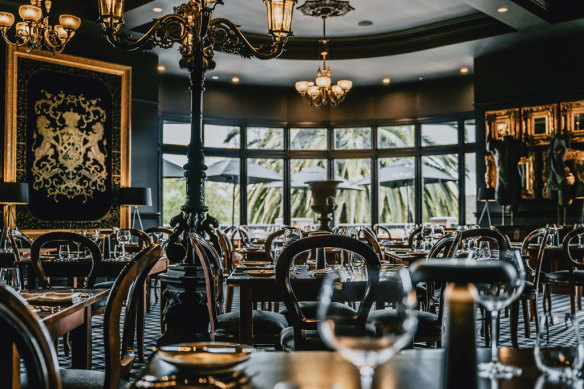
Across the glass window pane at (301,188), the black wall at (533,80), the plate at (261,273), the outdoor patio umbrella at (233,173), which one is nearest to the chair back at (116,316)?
the plate at (261,273)

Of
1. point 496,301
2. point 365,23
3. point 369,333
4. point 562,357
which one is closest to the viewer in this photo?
point 369,333

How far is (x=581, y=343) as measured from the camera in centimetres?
105

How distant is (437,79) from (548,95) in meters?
2.46

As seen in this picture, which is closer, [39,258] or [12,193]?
[39,258]

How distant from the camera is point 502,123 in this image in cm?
978

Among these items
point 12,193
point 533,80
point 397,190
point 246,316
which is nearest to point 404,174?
point 397,190

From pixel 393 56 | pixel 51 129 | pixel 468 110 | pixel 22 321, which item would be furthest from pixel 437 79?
pixel 22 321

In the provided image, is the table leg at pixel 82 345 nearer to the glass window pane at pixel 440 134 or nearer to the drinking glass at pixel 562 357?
the drinking glass at pixel 562 357

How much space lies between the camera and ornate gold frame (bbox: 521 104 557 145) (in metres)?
9.23

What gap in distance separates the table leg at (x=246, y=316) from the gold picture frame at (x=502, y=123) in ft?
25.9

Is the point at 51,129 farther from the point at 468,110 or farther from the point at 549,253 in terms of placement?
the point at 468,110

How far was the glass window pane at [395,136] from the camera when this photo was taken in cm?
1187

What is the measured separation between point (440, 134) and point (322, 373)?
1097cm

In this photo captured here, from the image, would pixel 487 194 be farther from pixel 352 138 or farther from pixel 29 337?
pixel 29 337
